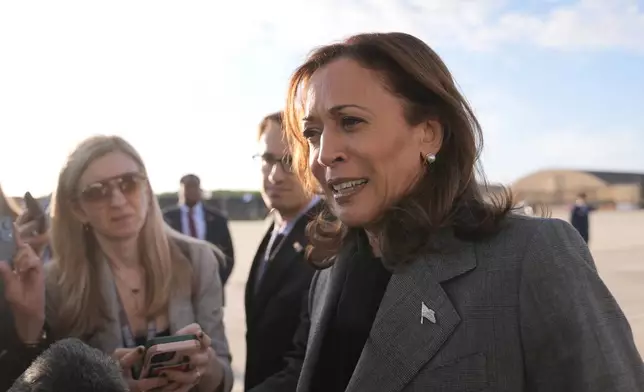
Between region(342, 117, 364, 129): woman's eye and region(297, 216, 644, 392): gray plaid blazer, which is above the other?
region(342, 117, 364, 129): woman's eye

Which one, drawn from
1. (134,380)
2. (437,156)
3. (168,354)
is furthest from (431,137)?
(134,380)

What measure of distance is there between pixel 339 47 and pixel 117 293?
5.15 ft

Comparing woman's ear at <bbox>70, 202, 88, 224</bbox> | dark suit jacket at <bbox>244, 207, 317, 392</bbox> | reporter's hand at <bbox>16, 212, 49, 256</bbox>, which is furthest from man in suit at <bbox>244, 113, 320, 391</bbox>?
reporter's hand at <bbox>16, 212, 49, 256</bbox>

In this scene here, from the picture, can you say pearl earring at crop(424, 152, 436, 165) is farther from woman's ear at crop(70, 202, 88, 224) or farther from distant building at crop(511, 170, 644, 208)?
distant building at crop(511, 170, 644, 208)

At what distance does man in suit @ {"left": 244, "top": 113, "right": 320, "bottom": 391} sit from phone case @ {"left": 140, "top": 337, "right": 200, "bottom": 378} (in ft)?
2.24

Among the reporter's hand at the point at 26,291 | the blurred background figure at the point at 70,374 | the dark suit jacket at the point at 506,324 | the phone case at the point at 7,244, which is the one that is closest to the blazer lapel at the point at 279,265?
the reporter's hand at the point at 26,291

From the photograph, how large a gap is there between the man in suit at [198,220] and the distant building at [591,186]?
2439 inches

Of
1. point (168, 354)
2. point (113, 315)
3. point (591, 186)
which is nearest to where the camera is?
point (168, 354)

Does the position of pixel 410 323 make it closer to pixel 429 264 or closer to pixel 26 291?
pixel 429 264

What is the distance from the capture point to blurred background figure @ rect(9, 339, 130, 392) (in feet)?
4.57

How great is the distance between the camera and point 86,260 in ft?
8.94

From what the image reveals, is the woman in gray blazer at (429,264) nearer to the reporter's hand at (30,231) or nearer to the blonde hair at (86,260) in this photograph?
the blonde hair at (86,260)

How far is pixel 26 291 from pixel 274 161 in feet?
Result: 4.61

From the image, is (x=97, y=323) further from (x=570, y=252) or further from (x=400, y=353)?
(x=570, y=252)
